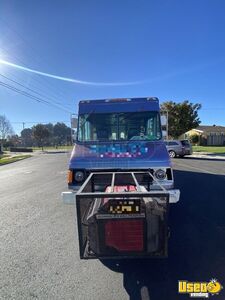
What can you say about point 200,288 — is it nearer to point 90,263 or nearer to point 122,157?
point 90,263

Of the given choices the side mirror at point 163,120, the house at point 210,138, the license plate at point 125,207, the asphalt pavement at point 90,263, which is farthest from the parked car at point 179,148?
the house at point 210,138

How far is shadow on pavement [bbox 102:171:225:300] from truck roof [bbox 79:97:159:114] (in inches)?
103

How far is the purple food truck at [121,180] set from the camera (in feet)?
9.82

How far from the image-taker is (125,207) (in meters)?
2.99

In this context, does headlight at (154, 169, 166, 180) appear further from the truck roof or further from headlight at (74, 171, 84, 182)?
the truck roof

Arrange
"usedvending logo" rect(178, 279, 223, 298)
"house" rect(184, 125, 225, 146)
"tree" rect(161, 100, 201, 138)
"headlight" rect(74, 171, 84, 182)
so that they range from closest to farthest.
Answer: "usedvending logo" rect(178, 279, 223, 298), "headlight" rect(74, 171, 84, 182), "tree" rect(161, 100, 201, 138), "house" rect(184, 125, 225, 146)

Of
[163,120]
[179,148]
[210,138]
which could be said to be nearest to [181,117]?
[179,148]

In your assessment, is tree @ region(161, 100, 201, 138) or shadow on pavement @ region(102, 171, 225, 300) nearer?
shadow on pavement @ region(102, 171, 225, 300)

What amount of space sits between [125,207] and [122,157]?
7.31 ft

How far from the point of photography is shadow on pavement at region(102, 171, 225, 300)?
10.2ft

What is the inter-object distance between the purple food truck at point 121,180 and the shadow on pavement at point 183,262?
0.43 metres

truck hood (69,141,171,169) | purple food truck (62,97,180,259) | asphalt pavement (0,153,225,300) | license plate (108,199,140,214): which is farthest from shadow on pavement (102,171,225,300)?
truck hood (69,141,171,169)

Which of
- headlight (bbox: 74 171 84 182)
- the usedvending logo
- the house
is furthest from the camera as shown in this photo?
the house

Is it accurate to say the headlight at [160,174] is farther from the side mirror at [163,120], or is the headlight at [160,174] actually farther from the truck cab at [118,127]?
the side mirror at [163,120]
